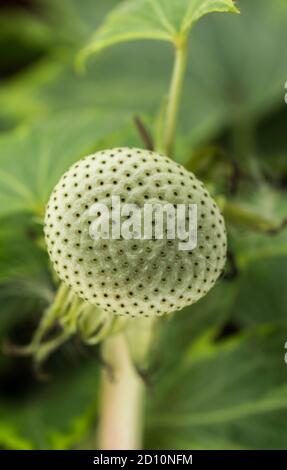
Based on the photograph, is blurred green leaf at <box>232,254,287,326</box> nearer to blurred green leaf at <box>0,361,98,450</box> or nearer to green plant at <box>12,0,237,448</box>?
blurred green leaf at <box>0,361,98,450</box>

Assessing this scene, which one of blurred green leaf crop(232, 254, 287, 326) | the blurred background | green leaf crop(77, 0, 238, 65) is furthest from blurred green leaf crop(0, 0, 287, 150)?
green leaf crop(77, 0, 238, 65)

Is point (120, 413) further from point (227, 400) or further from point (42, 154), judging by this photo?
point (42, 154)

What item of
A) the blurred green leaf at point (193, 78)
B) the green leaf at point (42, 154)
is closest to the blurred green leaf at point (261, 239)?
the green leaf at point (42, 154)

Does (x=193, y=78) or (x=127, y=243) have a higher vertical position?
(x=193, y=78)

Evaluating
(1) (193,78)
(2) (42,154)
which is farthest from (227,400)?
(1) (193,78)

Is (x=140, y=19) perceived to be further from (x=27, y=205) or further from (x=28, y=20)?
(x=28, y=20)

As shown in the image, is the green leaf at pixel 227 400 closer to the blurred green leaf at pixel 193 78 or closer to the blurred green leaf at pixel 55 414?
the blurred green leaf at pixel 55 414

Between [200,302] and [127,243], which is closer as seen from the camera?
[127,243]
